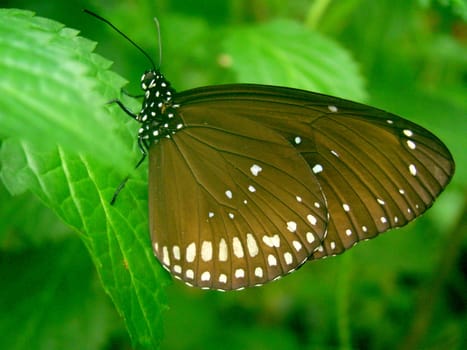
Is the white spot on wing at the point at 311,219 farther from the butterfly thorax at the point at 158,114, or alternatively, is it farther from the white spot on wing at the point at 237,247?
the butterfly thorax at the point at 158,114

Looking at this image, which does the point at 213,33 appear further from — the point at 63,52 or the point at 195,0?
the point at 63,52

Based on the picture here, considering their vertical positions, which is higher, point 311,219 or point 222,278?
point 311,219

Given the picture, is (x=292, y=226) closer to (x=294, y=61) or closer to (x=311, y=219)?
(x=311, y=219)

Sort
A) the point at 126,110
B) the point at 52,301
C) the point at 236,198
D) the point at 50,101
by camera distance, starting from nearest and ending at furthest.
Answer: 1. the point at 50,101
2. the point at 126,110
3. the point at 236,198
4. the point at 52,301

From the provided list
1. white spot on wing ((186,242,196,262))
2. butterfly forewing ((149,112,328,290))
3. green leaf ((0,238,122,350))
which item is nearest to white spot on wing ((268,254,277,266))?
butterfly forewing ((149,112,328,290))

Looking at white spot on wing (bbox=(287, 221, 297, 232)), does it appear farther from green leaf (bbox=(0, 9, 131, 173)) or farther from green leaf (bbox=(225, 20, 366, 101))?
green leaf (bbox=(0, 9, 131, 173))

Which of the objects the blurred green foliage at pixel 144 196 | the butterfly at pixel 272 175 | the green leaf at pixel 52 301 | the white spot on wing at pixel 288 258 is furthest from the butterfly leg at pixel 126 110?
the green leaf at pixel 52 301

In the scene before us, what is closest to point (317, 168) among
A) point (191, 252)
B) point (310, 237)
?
point (310, 237)

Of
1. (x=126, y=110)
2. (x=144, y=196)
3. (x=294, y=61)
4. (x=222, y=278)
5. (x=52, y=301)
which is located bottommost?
(x=222, y=278)
